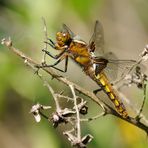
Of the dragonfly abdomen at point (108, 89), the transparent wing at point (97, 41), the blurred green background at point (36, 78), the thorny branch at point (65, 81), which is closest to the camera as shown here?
the thorny branch at point (65, 81)

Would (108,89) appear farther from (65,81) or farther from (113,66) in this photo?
(65,81)

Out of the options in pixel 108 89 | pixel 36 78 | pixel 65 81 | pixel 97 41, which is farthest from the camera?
pixel 36 78

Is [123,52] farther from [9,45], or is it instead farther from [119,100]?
[9,45]

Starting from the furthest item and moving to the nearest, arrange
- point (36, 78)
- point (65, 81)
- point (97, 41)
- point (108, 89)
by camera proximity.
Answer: point (36, 78) < point (97, 41) < point (108, 89) < point (65, 81)

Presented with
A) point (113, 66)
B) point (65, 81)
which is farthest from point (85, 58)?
point (65, 81)

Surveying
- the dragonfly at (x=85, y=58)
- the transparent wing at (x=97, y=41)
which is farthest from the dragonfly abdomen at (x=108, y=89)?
the transparent wing at (x=97, y=41)

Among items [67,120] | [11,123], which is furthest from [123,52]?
[67,120]

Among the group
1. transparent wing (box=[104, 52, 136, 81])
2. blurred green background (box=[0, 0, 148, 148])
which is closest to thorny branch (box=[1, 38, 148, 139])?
transparent wing (box=[104, 52, 136, 81])

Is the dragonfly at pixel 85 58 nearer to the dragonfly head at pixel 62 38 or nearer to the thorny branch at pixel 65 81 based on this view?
the dragonfly head at pixel 62 38
